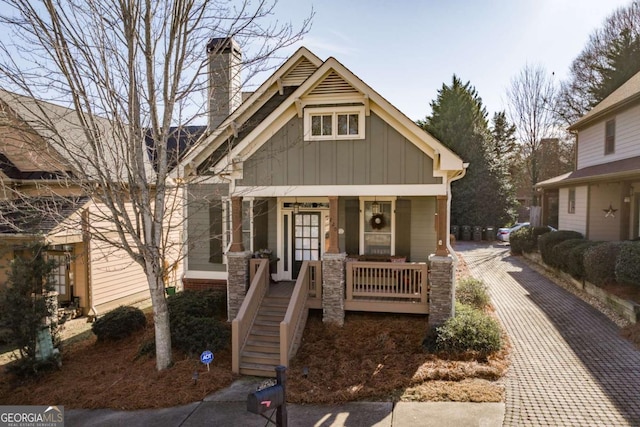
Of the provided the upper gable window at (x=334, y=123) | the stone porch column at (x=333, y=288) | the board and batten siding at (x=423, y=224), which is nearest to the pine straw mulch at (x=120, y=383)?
the stone porch column at (x=333, y=288)

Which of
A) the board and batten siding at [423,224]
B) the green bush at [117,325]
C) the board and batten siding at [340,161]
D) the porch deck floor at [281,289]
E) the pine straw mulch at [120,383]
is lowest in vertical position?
the pine straw mulch at [120,383]

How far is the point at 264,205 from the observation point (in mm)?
11820

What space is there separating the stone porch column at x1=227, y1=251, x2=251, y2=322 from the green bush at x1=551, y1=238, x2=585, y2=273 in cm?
1090

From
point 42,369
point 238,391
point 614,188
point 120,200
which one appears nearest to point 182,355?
point 238,391

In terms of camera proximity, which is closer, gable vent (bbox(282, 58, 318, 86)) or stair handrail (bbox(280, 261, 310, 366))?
stair handrail (bbox(280, 261, 310, 366))

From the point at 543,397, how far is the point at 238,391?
17.4ft

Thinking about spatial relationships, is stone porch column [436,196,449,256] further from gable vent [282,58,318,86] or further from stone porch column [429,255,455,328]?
gable vent [282,58,318,86]

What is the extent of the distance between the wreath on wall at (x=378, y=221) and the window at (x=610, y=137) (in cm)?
1165

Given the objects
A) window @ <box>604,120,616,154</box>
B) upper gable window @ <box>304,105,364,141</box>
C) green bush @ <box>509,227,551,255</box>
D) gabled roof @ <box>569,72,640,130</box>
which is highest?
gabled roof @ <box>569,72,640,130</box>

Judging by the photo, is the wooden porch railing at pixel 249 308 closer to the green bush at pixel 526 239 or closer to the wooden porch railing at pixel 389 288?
the wooden porch railing at pixel 389 288

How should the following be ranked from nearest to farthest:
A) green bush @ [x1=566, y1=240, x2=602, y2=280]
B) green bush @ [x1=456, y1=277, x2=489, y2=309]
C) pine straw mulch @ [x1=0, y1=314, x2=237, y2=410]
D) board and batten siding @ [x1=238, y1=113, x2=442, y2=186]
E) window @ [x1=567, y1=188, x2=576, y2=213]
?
pine straw mulch @ [x1=0, y1=314, x2=237, y2=410] < board and batten siding @ [x1=238, y1=113, x2=442, y2=186] < green bush @ [x1=456, y1=277, x2=489, y2=309] < green bush @ [x1=566, y1=240, x2=602, y2=280] < window @ [x1=567, y1=188, x2=576, y2=213]

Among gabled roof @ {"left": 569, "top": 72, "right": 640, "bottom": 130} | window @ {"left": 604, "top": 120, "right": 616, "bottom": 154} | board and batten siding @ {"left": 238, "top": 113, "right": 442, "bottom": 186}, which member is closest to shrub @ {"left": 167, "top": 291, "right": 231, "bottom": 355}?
board and batten siding @ {"left": 238, "top": 113, "right": 442, "bottom": 186}

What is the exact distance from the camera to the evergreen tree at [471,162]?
2952cm

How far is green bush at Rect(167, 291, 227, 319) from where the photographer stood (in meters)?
9.90
